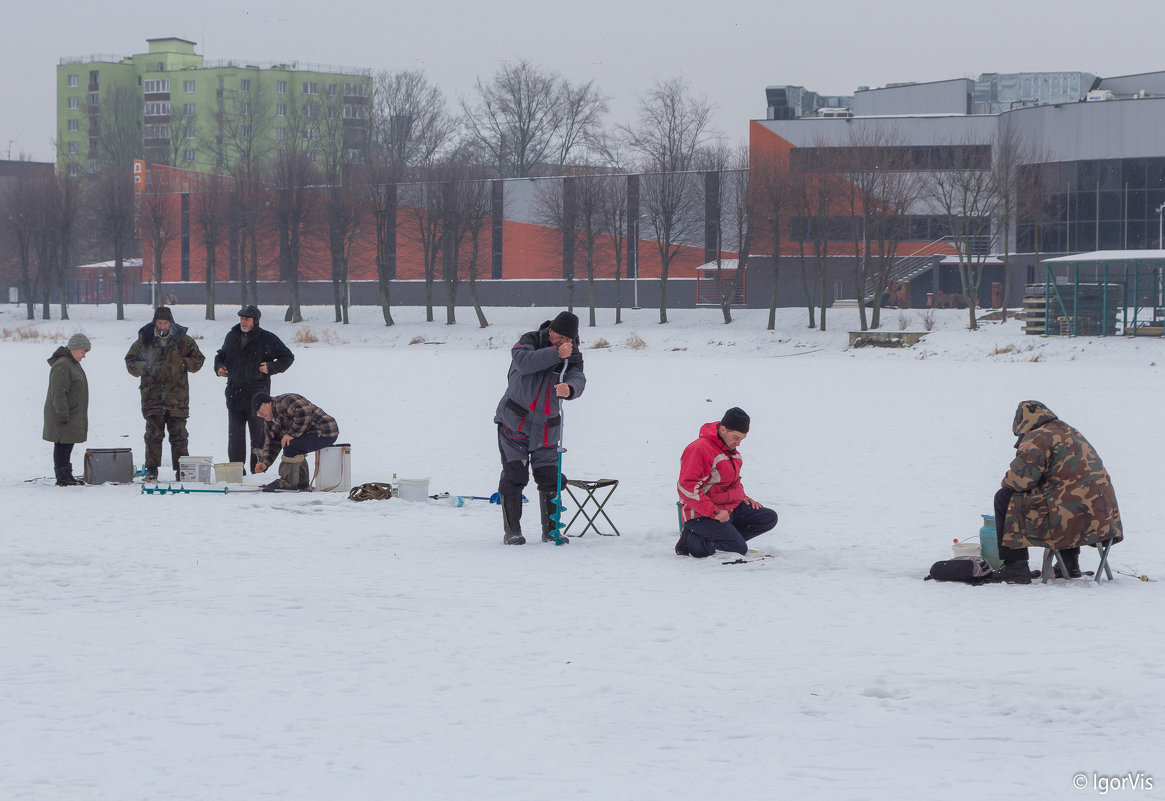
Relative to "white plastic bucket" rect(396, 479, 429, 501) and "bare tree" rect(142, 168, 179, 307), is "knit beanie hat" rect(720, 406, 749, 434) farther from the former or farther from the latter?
"bare tree" rect(142, 168, 179, 307)

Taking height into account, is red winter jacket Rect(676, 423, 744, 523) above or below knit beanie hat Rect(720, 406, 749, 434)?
below

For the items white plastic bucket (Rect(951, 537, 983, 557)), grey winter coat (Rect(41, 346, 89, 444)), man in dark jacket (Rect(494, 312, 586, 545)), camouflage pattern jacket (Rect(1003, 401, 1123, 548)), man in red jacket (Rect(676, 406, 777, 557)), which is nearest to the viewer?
camouflage pattern jacket (Rect(1003, 401, 1123, 548))

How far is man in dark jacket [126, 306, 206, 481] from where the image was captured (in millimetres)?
12398

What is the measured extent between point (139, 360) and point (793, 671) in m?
8.35

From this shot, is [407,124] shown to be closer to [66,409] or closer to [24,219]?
[24,219]

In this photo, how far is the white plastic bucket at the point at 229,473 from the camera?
38.8 ft

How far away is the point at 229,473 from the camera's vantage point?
11812 mm

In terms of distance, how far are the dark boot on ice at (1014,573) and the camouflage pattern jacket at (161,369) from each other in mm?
7641

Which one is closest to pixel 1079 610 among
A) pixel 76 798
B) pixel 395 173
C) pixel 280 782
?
pixel 280 782

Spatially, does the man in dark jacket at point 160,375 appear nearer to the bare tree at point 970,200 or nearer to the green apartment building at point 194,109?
the bare tree at point 970,200

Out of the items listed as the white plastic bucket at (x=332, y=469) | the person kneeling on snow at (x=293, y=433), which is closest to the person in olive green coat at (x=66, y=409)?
the person kneeling on snow at (x=293, y=433)

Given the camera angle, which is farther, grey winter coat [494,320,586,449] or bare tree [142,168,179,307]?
bare tree [142,168,179,307]

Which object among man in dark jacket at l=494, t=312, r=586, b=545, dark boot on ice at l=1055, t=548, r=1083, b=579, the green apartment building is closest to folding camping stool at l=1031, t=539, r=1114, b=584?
dark boot on ice at l=1055, t=548, r=1083, b=579

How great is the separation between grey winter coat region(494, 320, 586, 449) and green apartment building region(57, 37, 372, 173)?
3325 inches
